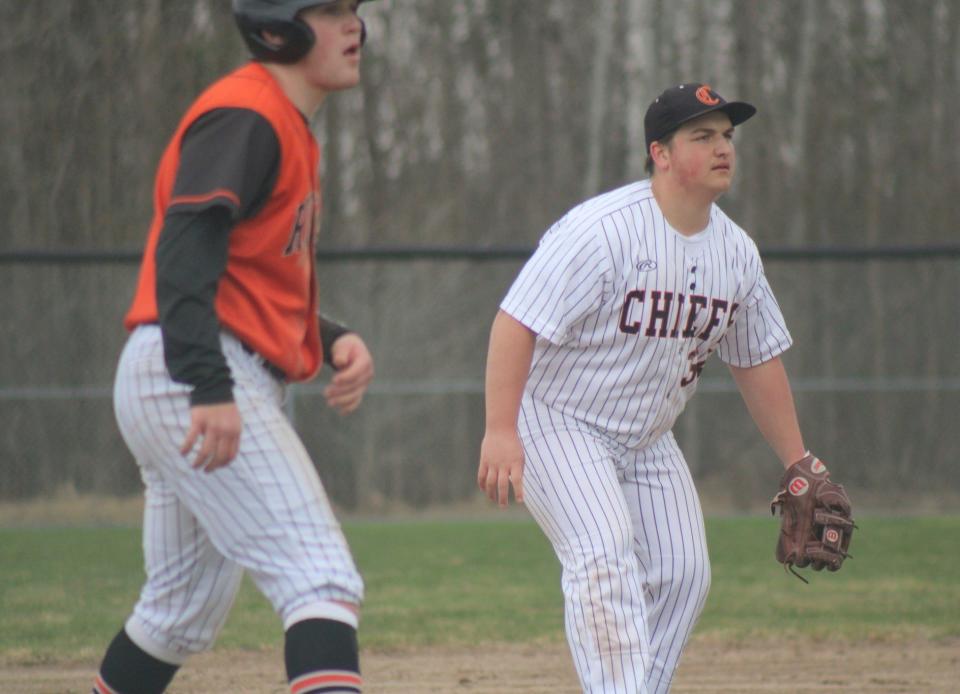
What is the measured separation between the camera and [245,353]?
2820 mm

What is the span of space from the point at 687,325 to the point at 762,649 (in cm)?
262

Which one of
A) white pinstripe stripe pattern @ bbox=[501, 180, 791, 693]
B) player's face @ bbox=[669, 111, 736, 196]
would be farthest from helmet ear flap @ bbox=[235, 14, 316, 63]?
player's face @ bbox=[669, 111, 736, 196]

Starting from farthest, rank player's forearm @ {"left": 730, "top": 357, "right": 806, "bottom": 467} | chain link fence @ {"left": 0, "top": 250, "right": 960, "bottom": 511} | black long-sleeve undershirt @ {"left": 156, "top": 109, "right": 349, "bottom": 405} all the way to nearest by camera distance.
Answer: chain link fence @ {"left": 0, "top": 250, "right": 960, "bottom": 511} → player's forearm @ {"left": 730, "top": 357, "right": 806, "bottom": 467} → black long-sleeve undershirt @ {"left": 156, "top": 109, "right": 349, "bottom": 405}

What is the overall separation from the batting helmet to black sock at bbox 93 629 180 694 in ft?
4.02

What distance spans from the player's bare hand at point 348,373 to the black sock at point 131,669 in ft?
2.12

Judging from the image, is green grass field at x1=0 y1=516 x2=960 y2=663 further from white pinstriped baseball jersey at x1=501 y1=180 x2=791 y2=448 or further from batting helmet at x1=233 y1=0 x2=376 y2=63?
batting helmet at x1=233 y1=0 x2=376 y2=63

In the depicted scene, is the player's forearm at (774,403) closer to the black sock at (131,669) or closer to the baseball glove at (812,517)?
the baseball glove at (812,517)

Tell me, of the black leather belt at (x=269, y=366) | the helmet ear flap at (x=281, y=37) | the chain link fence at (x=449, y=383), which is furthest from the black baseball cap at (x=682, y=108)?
the chain link fence at (x=449, y=383)

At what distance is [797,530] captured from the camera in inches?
164

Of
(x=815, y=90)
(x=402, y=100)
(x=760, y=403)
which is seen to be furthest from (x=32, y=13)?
(x=760, y=403)

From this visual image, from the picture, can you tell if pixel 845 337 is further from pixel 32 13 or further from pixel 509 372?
pixel 509 372

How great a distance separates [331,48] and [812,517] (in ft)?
6.66

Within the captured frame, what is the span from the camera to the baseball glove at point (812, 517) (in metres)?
4.09

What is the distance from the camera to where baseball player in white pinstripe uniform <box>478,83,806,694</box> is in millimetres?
3549
